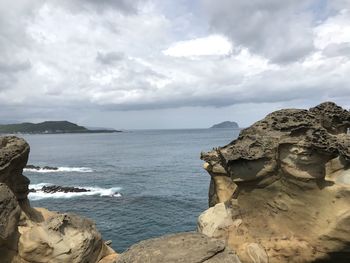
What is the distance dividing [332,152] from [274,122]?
10.3 feet

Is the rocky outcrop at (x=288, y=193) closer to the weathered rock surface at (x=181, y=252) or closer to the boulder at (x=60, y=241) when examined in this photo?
the weathered rock surface at (x=181, y=252)

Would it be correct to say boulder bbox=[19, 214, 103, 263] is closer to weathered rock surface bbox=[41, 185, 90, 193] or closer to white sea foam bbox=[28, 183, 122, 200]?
white sea foam bbox=[28, 183, 122, 200]

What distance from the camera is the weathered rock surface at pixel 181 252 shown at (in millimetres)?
10961

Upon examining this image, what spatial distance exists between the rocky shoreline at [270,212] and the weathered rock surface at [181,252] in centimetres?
6

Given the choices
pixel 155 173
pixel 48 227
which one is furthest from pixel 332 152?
pixel 155 173

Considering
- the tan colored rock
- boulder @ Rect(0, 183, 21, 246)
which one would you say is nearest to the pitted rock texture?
boulder @ Rect(0, 183, 21, 246)

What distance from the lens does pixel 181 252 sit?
1126cm

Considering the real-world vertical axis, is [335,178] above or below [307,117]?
below

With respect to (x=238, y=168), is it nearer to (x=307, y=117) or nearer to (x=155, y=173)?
(x=307, y=117)

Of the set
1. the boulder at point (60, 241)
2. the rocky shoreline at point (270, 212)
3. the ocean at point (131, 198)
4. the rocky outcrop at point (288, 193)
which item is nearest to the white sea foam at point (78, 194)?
the ocean at point (131, 198)

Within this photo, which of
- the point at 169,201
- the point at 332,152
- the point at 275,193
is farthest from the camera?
the point at 169,201

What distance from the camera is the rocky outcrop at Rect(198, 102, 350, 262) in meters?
14.0

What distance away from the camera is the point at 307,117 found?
53.1 feet

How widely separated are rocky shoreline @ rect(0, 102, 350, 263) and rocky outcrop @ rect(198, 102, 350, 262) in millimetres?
33
